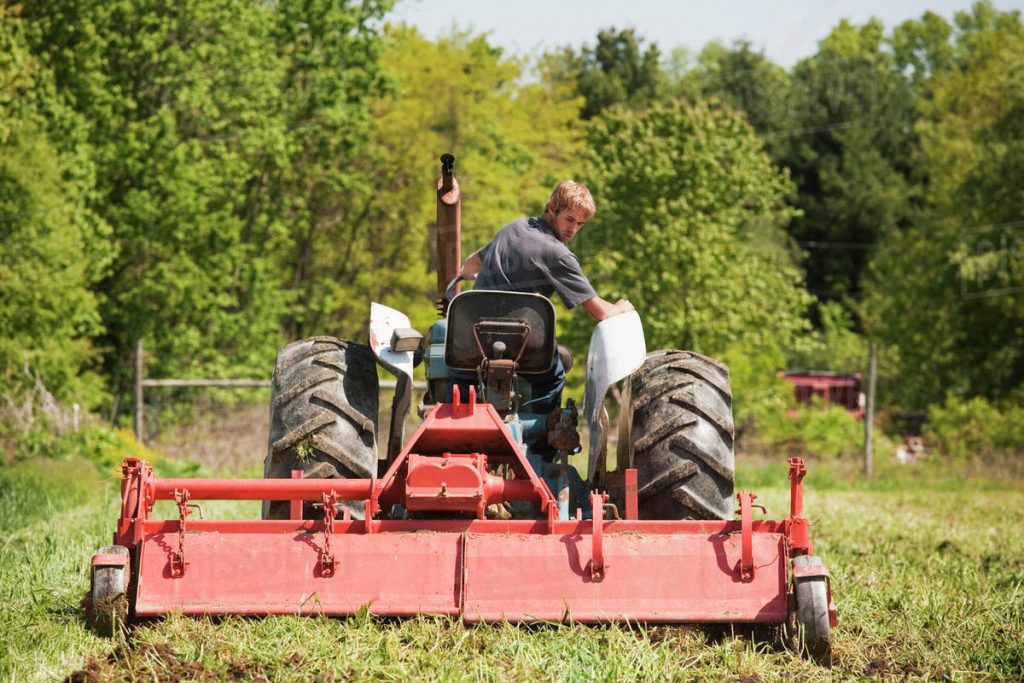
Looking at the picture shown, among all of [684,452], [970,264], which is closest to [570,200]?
[684,452]

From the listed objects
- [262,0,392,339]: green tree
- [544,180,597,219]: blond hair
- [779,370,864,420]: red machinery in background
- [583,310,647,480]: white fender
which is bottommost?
[779,370,864,420]: red machinery in background

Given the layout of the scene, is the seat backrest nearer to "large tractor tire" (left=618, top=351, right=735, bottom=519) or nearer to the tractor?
the tractor

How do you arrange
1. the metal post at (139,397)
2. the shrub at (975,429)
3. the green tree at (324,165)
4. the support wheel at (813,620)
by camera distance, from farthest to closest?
the shrub at (975,429), the green tree at (324,165), the metal post at (139,397), the support wheel at (813,620)

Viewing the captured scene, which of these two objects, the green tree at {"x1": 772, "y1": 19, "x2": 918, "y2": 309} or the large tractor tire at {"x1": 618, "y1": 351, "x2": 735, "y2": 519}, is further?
the green tree at {"x1": 772, "y1": 19, "x2": 918, "y2": 309}

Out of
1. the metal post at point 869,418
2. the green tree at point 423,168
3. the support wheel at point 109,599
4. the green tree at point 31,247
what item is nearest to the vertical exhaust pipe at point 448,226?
the support wheel at point 109,599

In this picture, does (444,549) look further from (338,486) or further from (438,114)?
(438,114)

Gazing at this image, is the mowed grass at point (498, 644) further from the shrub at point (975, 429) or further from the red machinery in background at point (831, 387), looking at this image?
the red machinery in background at point (831, 387)

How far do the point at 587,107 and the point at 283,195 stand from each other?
63.8ft

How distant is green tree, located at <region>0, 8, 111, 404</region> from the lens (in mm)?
17031

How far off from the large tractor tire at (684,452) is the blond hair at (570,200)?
0.88 m

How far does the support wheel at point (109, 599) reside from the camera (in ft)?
17.7

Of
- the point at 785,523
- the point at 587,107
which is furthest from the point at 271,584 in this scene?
the point at 587,107

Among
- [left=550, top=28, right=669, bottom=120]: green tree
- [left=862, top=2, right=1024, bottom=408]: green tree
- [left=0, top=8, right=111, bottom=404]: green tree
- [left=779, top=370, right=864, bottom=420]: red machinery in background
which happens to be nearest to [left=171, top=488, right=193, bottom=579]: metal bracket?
[left=0, top=8, right=111, bottom=404]: green tree

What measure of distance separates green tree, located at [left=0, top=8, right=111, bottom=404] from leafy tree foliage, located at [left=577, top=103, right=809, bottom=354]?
11247 mm
